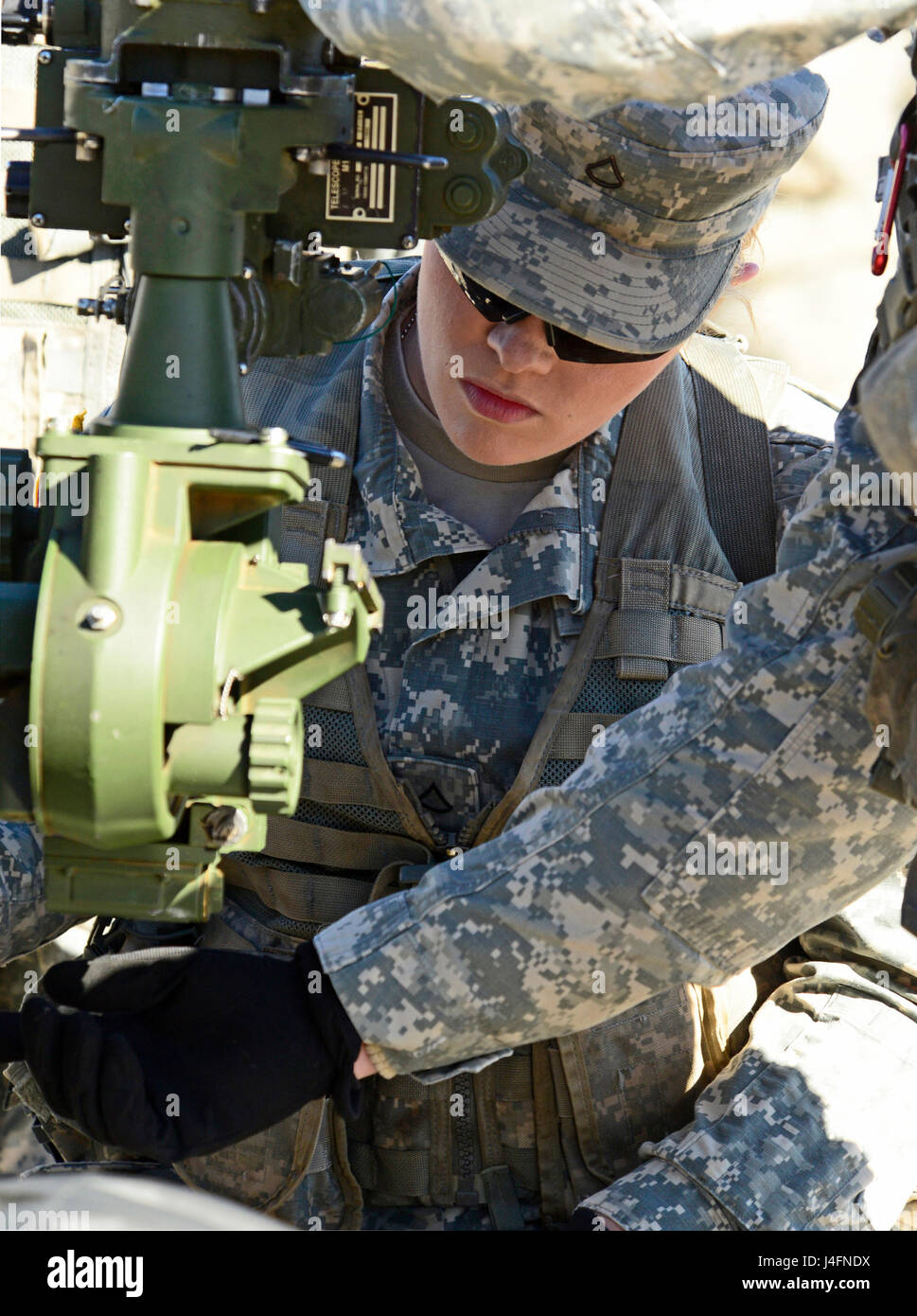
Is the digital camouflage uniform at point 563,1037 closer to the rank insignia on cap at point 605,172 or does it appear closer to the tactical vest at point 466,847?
the tactical vest at point 466,847

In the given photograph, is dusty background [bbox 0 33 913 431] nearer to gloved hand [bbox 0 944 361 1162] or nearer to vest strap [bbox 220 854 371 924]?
vest strap [bbox 220 854 371 924]

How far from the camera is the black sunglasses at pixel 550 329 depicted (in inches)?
84.7

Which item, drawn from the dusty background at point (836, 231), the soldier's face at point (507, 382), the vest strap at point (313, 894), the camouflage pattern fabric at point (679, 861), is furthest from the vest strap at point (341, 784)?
the dusty background at point (836, 231)

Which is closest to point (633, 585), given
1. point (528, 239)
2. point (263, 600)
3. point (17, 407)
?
point (528, 239)

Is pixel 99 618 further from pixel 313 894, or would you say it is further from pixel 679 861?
pixel 313 894

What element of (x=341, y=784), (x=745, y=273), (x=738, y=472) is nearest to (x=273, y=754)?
(x=341, y=784)

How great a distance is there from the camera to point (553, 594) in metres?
2.23

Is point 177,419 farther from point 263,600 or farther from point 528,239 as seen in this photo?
point 528,239

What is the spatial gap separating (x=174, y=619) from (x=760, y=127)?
1161 millimetres

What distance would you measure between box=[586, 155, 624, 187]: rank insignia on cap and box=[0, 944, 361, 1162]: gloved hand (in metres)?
1.04

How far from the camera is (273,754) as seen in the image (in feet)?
4.47

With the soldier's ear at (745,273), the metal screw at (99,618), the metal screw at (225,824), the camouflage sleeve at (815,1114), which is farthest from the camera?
the soldier's ear at (745,273)

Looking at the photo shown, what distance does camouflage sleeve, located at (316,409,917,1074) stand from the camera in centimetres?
188

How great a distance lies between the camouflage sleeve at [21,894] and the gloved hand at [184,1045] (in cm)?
26
